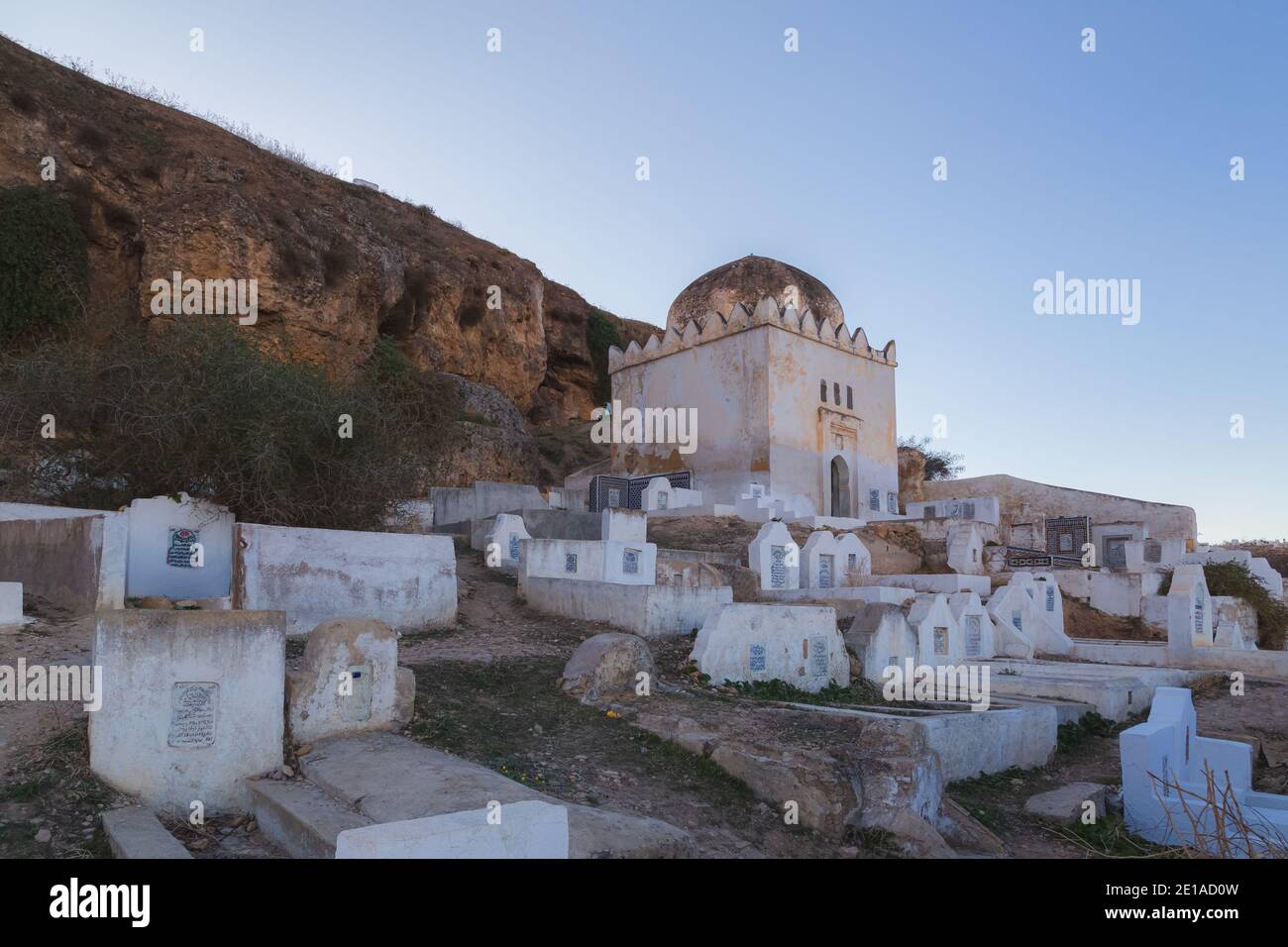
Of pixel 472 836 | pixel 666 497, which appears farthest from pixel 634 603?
pixel 666 497

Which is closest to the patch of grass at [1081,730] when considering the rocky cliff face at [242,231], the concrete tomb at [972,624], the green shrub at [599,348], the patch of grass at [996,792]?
the patch of grass at [996,792]

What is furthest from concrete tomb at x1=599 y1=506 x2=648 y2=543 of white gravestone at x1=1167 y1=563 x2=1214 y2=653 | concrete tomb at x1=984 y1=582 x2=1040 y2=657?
white gravestone at x1=1167 y1=563 x2=1214 y2=653

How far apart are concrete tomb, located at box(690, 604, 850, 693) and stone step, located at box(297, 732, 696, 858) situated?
14.7 ft

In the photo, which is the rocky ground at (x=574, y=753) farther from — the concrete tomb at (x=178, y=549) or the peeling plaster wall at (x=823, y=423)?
the peeling plaster wall at (x=823, y=423)

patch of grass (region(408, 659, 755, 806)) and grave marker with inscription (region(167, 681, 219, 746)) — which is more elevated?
grave marker with inscription (region(167, 681, 219, 746))

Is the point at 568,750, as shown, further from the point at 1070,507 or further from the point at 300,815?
the point at 1070,507

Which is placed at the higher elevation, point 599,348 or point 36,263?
point 599,348

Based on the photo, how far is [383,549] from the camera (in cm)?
1139

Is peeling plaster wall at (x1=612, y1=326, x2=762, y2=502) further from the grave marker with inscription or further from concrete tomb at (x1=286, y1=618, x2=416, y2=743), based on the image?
the grave marker with inscription

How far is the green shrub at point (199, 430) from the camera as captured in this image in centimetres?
1155

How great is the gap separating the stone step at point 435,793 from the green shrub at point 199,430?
234 inches

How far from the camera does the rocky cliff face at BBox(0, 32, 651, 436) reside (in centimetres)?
2150

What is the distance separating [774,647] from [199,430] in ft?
25.0

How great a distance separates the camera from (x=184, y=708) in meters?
6.04
